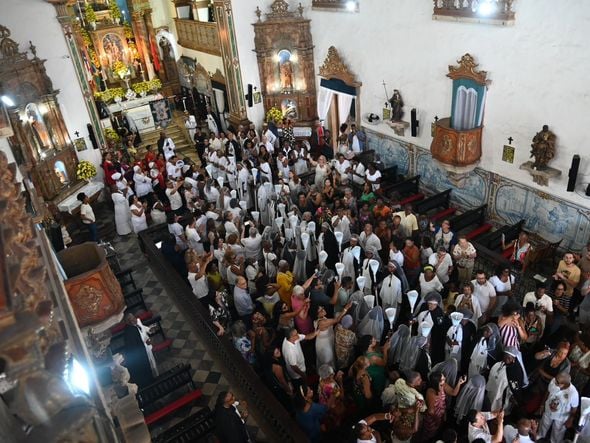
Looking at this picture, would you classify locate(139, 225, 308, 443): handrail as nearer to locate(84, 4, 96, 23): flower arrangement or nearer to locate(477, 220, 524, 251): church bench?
locate(477, 220, 524, 251): church bench

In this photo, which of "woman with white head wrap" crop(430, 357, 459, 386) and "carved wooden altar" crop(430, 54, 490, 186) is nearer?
"woman with white head wrap" crop(430, 357, 459, 386)

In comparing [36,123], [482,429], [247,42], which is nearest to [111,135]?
[36,123]

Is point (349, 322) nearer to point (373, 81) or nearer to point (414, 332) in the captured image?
point (414, 332)

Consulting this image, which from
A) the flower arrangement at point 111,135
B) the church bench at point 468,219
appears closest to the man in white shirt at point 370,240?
the church bench at point 468,219

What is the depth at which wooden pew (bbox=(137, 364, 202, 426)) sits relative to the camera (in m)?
6.82

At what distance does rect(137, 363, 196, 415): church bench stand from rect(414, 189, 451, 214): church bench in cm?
671

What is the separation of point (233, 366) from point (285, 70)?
460 inches

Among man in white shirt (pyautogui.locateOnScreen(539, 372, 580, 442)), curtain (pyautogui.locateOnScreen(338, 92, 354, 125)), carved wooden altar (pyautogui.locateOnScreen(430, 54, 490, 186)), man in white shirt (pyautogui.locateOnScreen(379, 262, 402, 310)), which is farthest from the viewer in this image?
curtain (pyautogui.locateOnScreen(338, 92, 354, 125))

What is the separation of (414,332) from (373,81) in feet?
27.9

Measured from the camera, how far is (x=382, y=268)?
28.1 ft

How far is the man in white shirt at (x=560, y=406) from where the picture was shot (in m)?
5.29

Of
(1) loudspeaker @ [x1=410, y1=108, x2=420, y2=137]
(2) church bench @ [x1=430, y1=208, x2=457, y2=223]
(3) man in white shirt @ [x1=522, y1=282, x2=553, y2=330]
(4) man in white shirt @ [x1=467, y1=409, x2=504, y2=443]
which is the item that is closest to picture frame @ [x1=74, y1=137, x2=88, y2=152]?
(1) loudspeaker @ [x1=410, y1=108, x2=420, y2=137]

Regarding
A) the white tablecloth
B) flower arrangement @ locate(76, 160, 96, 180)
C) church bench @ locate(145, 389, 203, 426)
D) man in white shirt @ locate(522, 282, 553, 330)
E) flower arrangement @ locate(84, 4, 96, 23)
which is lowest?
church bench @ locate(145, 389, 203, 426)

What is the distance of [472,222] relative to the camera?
1088cm
